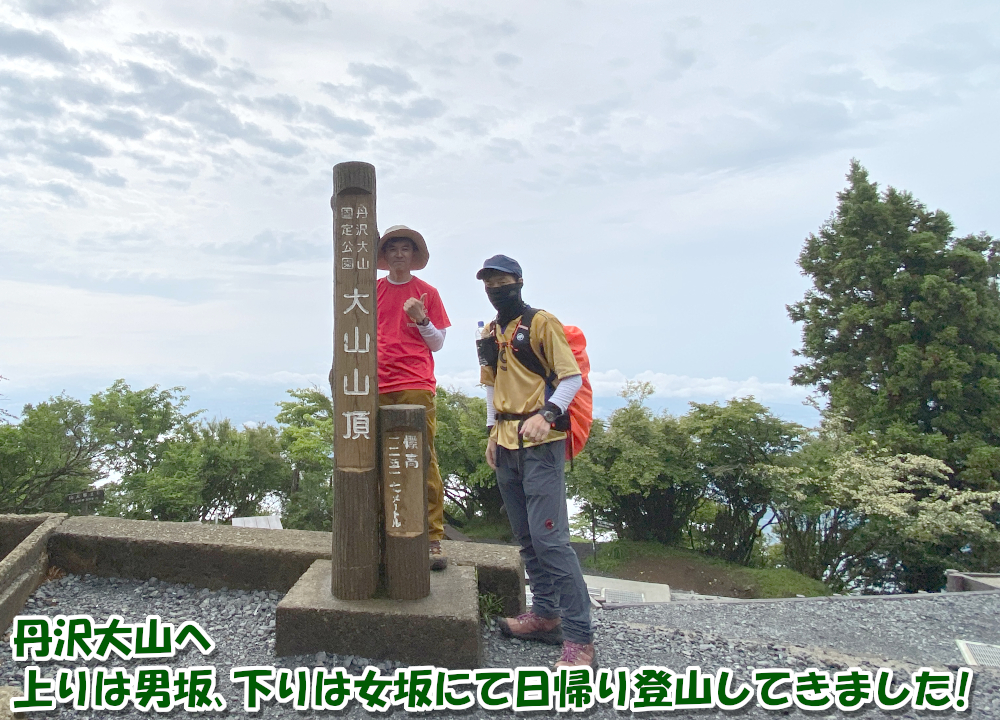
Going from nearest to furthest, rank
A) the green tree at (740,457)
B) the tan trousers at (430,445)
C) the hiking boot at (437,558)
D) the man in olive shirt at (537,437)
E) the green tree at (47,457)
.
A: the man in olive shirt at (537,437) → the tan trousers at (430,445) → the hiking boot at (437,558) → the green tree at (47,457) → the green tree at (740,457)

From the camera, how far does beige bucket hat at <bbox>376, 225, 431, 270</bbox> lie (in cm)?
380

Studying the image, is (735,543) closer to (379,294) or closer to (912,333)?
(912,333)

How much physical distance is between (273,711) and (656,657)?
7.31ft

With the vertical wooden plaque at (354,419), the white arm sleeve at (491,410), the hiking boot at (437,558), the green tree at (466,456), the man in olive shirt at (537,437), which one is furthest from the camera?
the green tree at (466,456)

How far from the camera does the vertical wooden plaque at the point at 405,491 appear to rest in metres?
3.41

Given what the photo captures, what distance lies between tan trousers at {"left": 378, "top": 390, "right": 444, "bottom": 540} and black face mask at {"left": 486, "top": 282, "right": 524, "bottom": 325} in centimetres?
75

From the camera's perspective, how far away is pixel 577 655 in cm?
328

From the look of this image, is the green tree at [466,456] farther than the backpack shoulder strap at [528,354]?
Yes

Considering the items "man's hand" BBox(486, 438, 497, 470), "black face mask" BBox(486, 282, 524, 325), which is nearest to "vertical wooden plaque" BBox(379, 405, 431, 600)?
"man's hand" BBox(486, 438, 497, 470)

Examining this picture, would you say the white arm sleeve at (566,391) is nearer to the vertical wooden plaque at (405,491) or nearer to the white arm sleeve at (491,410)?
the white arm sleeve at (491,410)

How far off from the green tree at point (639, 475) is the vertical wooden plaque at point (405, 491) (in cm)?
872

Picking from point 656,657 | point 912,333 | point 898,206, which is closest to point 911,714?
point 656,657

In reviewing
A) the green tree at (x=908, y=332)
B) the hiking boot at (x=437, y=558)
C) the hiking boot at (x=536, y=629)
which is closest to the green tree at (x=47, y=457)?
the hiking boot at (x=437, y=558)

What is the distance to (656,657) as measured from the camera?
3.77m
